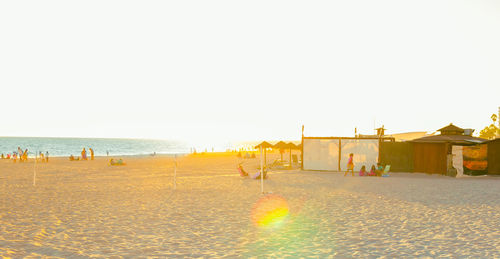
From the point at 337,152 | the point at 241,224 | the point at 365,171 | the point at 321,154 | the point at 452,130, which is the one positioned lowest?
the point at 241,224

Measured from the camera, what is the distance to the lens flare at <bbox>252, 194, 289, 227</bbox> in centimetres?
943

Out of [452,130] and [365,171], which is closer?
[365,171]

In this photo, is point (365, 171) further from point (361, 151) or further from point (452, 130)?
point (452, 130)

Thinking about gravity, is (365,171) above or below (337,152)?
below

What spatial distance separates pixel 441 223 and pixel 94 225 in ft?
26.2

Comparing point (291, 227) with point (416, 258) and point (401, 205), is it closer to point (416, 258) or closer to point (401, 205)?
point (416, 258)

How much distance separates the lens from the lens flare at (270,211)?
9434 mm

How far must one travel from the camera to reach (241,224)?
9.05 meters

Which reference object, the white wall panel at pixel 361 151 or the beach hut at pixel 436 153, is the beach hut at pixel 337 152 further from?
the beach hut at pixel 436 153

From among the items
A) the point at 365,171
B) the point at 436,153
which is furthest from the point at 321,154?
the point at 436,153

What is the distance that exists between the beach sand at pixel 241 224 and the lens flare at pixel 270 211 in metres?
0.13

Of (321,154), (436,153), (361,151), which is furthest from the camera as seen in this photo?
(321,154)

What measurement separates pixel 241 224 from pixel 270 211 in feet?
6.36

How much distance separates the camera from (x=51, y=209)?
10828 millimetres
